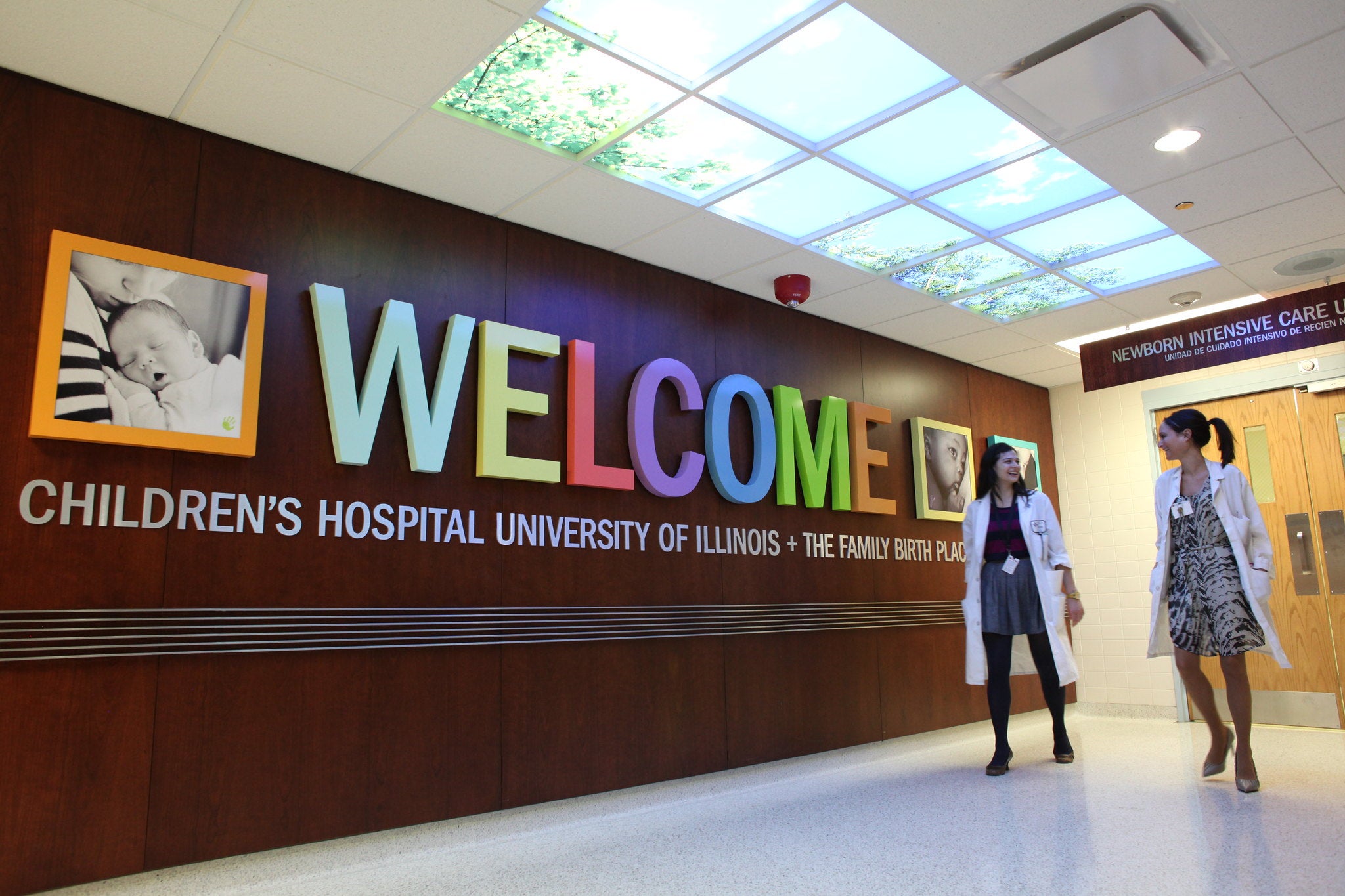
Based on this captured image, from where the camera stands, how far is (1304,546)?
6.14 meters

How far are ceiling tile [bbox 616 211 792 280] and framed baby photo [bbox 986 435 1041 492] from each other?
3360mm

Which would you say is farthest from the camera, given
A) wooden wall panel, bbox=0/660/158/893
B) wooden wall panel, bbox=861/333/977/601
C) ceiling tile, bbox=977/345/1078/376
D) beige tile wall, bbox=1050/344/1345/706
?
beige tile wall, bbox=1050/344/1345/706

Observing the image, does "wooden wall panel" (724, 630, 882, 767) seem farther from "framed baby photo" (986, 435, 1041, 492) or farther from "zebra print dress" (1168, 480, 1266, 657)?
"framed baby photo" (986, 435, 1041, 492)

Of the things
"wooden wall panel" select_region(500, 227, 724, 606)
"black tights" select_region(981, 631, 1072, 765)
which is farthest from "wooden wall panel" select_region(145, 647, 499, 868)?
"black tights" select_region(981, 631, 1072, 765)

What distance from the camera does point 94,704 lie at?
2.91m

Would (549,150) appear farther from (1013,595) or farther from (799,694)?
(799,694)

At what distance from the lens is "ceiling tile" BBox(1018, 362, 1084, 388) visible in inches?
290

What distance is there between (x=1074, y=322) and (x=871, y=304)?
164 centimetres

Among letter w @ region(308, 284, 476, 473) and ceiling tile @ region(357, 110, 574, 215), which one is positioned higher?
ceiling tile @ region(357, 110, 574, 215)

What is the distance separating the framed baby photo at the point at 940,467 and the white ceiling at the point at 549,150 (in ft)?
5.79

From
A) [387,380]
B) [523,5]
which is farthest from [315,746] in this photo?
[523,5]

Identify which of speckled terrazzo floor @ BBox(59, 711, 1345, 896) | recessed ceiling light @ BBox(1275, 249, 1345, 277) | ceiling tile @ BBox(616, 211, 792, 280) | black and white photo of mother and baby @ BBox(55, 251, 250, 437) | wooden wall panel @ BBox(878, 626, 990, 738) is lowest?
speckled terrazzo floor @ BBox(59, 711, 1345, 896)

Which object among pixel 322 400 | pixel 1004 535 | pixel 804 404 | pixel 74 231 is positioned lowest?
pixel 1004 535

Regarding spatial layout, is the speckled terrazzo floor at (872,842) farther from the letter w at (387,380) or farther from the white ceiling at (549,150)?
the white ceiling at (549,150)
